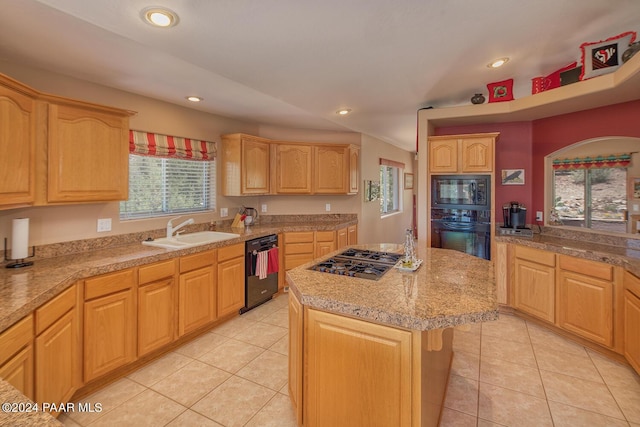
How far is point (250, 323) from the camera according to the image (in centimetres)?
331

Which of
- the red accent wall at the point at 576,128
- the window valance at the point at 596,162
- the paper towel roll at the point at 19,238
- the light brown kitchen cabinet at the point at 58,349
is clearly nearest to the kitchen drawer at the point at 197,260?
the light brown kitchen cabinet at the point at 58,349

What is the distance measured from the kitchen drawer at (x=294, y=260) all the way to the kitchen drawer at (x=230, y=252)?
0.86 metres

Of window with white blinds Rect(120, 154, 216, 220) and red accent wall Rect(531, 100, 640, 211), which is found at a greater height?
red accent wall Rect(531, 100, 640, 211)

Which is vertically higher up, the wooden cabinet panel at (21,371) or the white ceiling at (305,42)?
the white ceiling at (305,42)

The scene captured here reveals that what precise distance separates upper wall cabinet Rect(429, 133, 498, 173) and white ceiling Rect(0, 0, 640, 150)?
55cm

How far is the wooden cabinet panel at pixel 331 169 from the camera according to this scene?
466cm

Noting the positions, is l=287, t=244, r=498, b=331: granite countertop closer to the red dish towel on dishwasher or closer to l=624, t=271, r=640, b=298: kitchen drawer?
l=624, t=271, r=640, b=298: kitchen drawer

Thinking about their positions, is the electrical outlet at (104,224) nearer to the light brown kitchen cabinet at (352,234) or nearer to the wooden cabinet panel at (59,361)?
the wooden cabinet panel at (59,361)

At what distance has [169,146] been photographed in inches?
131

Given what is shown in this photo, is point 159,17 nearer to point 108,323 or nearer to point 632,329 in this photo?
point 108,323

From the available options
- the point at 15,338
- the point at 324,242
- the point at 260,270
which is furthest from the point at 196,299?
the point at 324,242

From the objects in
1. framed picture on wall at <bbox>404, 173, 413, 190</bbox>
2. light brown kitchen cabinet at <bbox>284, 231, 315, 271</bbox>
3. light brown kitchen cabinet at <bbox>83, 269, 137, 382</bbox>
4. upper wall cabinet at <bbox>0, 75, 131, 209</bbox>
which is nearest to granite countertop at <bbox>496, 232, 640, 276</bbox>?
light brown kitchen cabinet at <bbox>284, 231, 315, 271</bbox>

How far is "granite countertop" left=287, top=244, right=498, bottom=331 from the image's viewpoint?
1346mm

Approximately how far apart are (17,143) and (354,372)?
2.42m
